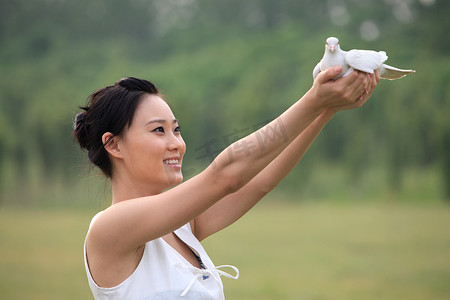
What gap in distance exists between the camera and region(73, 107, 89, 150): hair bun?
1847mm

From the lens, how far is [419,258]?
32.8 ft

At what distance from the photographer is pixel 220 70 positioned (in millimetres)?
24250

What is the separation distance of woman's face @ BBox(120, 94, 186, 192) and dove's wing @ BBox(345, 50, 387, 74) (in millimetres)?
554

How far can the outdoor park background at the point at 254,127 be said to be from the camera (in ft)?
29.4

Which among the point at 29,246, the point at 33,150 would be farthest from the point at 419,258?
the point at 33,150

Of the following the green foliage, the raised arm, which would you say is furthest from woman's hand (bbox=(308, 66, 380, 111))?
the green foliage

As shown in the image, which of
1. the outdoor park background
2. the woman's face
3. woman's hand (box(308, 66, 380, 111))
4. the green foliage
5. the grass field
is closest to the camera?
woman's hand (box(308, 66, 380, 111))

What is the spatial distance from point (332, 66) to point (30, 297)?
705cm

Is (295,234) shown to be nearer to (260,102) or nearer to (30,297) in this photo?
(30,297)

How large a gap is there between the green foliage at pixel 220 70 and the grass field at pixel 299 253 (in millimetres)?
1787

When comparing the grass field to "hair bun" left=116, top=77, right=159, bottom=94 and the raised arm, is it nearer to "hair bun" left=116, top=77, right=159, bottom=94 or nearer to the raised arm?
"hair bun" left=116, top=77, right=159, bottom=94

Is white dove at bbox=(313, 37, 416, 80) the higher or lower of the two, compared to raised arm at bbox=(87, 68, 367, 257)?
higher

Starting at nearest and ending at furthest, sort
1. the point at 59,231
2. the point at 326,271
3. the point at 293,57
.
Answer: the point at 326,271, the point at 59,231, the point at 293,57

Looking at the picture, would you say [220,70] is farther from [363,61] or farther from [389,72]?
[363,61]
